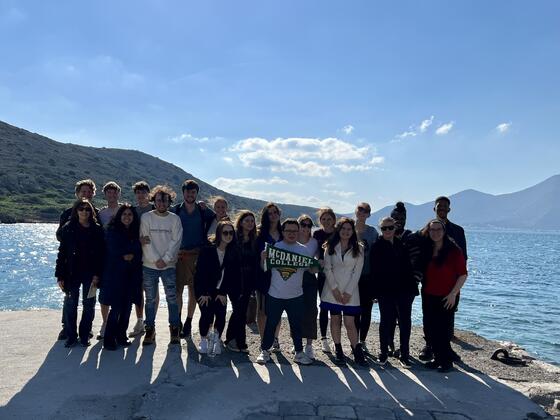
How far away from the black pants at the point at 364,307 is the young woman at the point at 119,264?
342 centimetres

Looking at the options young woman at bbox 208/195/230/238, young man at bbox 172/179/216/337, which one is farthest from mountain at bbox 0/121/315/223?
young man at bbox 172/179/216/337

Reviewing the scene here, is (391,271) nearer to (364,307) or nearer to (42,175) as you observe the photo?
(364,307)

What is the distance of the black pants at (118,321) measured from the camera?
6309 mm

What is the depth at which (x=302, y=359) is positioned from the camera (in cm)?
597

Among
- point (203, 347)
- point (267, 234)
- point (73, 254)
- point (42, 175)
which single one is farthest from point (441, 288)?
point (42, 175)

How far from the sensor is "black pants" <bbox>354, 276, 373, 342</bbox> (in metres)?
6.29

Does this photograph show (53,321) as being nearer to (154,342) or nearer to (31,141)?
(154,342)

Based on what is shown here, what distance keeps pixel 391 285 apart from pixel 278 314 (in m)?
1.69

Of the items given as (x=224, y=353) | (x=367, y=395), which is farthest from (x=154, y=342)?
(x=367, y=395)

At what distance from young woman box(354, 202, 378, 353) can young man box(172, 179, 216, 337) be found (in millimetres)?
2549

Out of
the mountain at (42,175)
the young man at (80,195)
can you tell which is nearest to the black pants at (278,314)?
the young man at (80,195)

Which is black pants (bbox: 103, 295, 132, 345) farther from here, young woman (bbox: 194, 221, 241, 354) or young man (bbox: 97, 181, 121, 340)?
young woman (bbox: 194, 221, 241, 354)

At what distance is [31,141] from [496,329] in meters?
138

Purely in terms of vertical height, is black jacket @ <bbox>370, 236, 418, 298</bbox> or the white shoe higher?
black jacket @ <bbox>370, 236, 418, 298</bbox>
